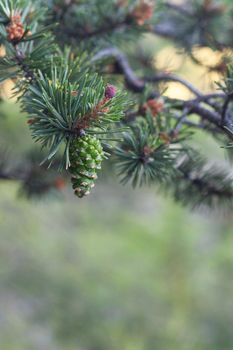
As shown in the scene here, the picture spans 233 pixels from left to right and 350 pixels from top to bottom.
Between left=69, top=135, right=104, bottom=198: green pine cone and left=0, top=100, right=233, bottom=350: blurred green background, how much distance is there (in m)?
1.16

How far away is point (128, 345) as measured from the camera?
70.4 inches

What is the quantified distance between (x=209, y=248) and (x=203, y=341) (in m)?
0.47

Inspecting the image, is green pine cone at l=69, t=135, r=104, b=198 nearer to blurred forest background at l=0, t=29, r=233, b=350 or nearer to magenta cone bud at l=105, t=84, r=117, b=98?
magenta cone bud at l=105, t=84, r=117, b=98

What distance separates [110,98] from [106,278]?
58.1 inches

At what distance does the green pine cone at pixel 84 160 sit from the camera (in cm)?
48

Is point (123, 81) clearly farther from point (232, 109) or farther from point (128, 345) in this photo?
point (128, 345)

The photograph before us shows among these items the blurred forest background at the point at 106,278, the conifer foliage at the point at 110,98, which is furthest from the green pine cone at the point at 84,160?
the blurred forest background at the point at 106,278

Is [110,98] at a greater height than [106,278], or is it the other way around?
[110,98]

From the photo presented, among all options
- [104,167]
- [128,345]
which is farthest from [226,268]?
[104,167]

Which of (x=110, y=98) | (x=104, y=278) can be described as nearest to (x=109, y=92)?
(x=110, y=98)

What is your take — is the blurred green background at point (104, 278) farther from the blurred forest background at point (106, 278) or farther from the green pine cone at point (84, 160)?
the green pine cone at point (84, 160)

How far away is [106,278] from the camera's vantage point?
1886 millimetres

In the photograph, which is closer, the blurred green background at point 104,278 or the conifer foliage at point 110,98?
the conifer foliage at point 110,98

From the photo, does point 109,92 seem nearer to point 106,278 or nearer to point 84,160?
point 84,160
